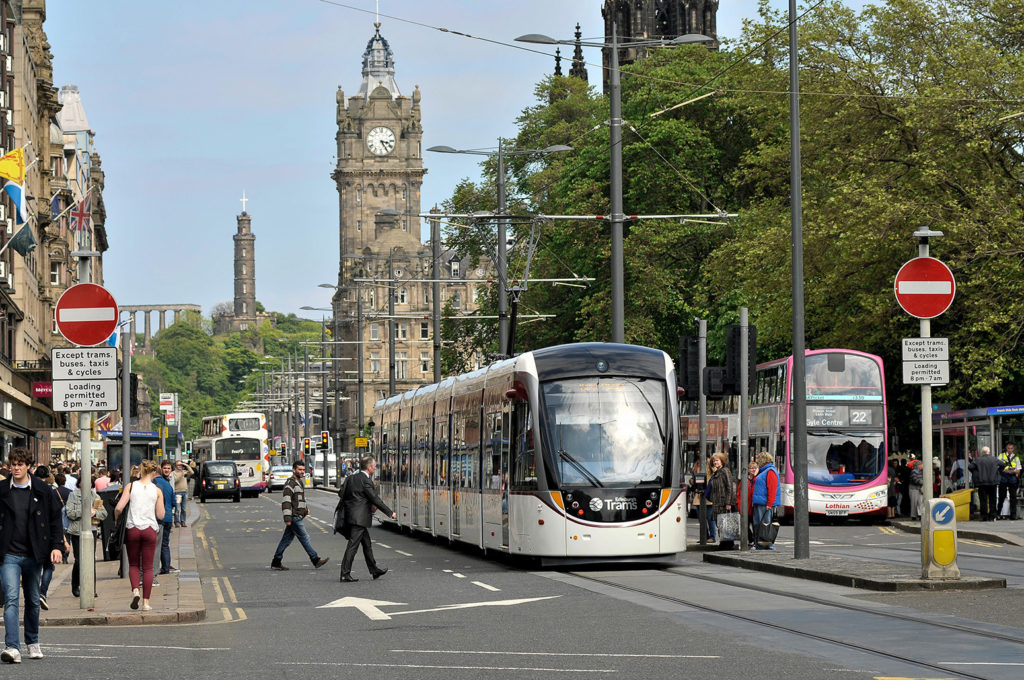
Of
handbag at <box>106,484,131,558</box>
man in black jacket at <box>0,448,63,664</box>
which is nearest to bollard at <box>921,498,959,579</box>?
man in black jacket at <box>0,448,63,664</box>

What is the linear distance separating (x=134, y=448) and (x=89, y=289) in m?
49.2

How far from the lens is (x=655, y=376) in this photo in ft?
80.9

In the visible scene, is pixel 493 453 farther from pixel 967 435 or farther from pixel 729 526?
pixel 967 435

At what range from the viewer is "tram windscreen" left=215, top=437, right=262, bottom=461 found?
273 ft

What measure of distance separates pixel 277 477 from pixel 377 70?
99462 mm

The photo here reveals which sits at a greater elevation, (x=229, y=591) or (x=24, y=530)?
(x=24, y=530)

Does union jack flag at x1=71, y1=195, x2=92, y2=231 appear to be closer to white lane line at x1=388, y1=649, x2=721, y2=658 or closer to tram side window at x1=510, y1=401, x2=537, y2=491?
tram side window at x1=510, y1=401, x2=537, y2=491

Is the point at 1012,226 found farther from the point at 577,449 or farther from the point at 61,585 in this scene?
the point at 61,585

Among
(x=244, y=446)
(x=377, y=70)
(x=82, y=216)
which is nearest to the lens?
(x=82, y=216)

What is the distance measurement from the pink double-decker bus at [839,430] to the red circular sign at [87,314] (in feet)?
75.5

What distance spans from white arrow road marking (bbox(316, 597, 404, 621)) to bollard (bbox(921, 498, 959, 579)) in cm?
579

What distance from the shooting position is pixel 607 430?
2416 centimetres

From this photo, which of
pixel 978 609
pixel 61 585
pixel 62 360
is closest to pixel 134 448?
pixel 61 585

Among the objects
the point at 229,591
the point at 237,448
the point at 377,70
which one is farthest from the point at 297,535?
the point at 377,70
